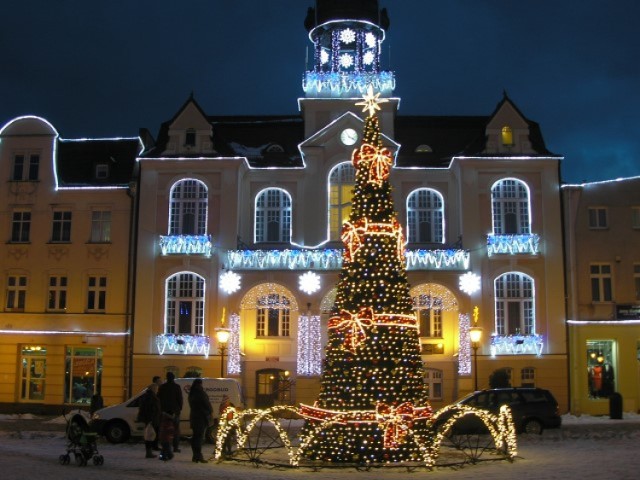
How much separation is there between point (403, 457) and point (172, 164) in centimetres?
2177

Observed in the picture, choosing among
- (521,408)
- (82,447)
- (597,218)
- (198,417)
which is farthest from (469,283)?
(82,447)

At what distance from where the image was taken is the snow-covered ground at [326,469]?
16.3 meters

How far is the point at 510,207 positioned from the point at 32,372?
71.0ft

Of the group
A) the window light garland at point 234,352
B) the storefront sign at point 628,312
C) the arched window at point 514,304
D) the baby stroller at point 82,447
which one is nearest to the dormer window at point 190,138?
the window light garland at point 234,352

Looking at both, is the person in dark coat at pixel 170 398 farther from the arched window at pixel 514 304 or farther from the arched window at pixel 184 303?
the arched window at pixel 514 304

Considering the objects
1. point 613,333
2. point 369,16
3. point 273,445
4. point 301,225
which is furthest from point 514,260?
point 273,445

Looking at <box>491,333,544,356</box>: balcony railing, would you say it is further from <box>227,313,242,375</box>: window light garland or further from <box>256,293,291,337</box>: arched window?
<box>227,313,242,375</box>: window light garland

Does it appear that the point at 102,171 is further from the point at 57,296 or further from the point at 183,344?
the point at 183,344

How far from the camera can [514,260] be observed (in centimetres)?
3578

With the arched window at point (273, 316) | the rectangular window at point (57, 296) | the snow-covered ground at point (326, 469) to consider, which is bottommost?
the snow-covered ground at point (326, 469)

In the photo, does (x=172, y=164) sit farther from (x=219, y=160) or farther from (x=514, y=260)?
(x=514, y=260)

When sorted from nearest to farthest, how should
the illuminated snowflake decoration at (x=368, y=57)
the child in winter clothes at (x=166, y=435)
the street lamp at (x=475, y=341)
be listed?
the child in winter clothes at (x=166, y=435) < the street lamp at (x=475, y=341) < the illuminated snowflake decoration at (x=368, y=57)

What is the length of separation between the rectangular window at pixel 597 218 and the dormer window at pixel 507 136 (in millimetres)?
4518

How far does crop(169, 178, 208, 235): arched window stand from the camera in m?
36.8
